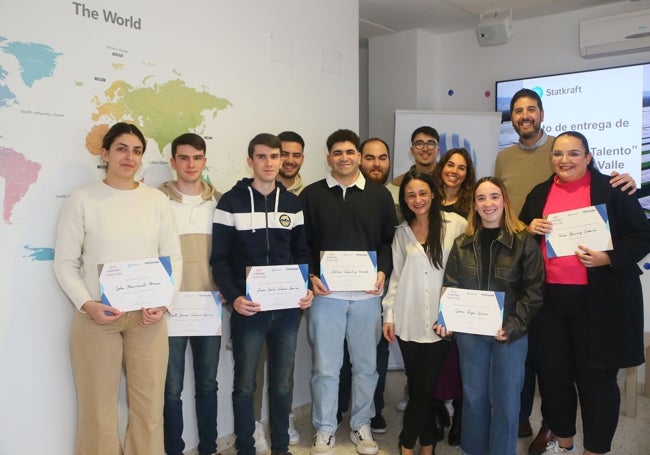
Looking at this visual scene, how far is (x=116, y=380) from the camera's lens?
8.04ft

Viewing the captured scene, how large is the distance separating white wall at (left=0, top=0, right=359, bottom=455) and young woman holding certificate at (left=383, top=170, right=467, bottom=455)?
107 cm

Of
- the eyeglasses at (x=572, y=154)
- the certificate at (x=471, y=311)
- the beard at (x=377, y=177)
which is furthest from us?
the beard at (x=377, y=177)

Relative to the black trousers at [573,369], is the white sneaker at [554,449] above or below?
below

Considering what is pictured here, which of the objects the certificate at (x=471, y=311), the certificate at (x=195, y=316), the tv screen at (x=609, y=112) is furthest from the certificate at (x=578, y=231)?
the tv screen at (x=609, y=112)

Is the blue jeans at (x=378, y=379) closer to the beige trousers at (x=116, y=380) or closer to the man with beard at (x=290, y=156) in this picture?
the man with beard at (x=290, y=156)

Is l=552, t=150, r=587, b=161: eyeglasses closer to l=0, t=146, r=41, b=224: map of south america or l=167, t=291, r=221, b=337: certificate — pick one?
l=167, t=291, r=221, b=337: certificate

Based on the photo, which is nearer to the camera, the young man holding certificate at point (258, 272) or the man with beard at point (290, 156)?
the young man holding certificate at point (258, 272)

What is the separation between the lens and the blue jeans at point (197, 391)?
2.69 m

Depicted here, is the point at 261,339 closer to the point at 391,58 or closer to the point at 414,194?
the point at 414,194

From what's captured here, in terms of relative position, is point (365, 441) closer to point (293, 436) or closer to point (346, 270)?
point (293, 436)

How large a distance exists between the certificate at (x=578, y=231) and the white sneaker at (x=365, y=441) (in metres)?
1.39

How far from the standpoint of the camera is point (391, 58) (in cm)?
552

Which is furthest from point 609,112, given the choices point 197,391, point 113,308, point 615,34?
point 113,308

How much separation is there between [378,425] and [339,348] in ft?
2.34
